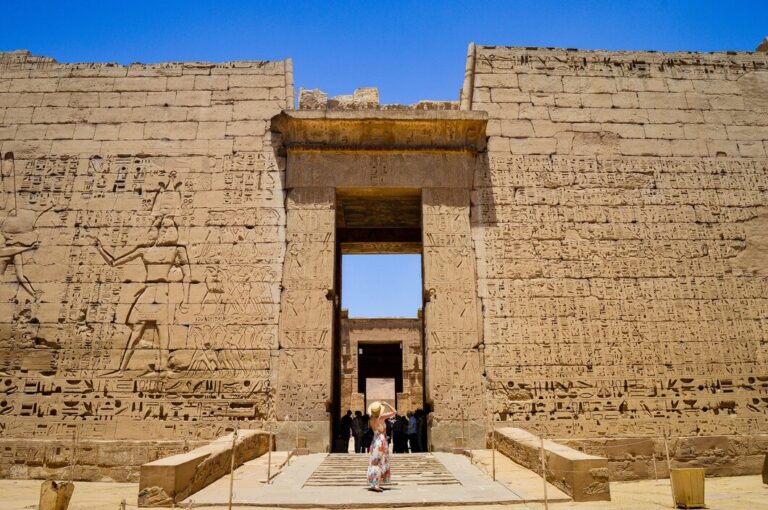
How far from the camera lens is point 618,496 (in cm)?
484

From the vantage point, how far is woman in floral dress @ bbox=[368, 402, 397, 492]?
456 centimetres

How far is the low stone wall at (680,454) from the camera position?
619 cm

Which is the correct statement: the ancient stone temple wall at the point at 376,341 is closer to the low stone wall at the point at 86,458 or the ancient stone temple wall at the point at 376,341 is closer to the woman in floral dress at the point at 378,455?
the low stone wall at the point at 86,458

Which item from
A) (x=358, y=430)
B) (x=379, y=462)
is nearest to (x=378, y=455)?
(x=379, y=462)

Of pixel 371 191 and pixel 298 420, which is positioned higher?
pixel 371 191

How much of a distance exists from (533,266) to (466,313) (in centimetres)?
111

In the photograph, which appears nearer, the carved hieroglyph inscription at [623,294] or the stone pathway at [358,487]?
the stone pathway at [358,487]

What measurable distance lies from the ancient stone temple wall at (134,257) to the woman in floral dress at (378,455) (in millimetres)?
2249

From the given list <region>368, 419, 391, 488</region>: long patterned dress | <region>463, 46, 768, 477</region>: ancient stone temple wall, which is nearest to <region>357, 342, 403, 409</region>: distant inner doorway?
<region>463, 46, 768, 477</region>: ancient stone temple wall

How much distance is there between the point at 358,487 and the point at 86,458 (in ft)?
10.9

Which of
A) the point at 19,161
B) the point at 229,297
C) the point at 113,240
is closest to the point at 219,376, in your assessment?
the point at 229,297

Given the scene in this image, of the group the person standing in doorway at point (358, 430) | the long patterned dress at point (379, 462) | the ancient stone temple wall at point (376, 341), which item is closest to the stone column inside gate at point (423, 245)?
the long patterned dress at point (379, 462)

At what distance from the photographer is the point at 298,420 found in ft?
21.5

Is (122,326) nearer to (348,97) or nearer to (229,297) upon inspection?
(229,297)
